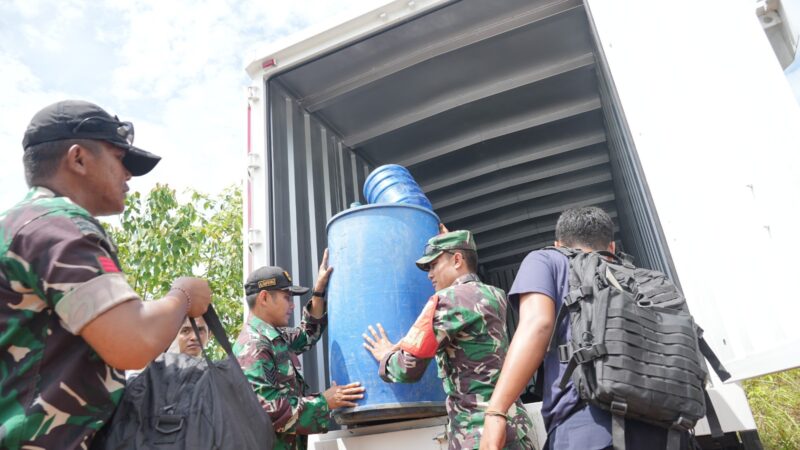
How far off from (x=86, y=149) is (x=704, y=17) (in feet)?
6.58

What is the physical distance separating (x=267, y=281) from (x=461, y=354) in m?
1.11

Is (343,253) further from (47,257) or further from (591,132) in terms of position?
(591,132)

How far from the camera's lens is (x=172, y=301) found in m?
1.28

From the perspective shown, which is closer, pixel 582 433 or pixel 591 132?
pixel 582 433

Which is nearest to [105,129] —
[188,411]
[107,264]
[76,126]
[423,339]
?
[76,126]

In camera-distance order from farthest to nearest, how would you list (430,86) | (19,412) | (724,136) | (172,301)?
(430,86) → (724,136) → (172,301) → (19,412)

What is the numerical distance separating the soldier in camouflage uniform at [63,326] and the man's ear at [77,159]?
0.32ft

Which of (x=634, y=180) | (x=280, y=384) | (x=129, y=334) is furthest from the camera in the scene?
(x=634, y=180)

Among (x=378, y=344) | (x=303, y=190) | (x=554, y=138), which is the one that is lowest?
(x=378, y=344)

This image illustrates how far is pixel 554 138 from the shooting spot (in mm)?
4945

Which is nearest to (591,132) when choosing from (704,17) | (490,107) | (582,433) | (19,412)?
(490,107)

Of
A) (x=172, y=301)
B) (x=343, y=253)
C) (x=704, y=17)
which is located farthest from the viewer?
(x=343, y=253)

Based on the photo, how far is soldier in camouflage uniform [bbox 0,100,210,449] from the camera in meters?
1.09

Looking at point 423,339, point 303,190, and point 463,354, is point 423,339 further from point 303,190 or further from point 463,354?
point 303,190
